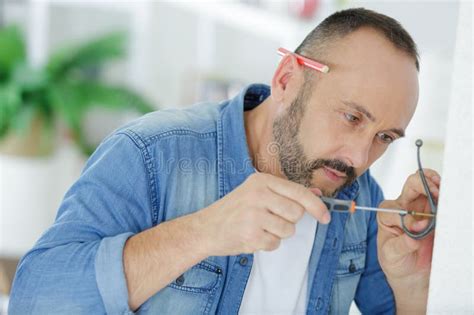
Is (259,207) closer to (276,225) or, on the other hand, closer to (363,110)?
(276,225)

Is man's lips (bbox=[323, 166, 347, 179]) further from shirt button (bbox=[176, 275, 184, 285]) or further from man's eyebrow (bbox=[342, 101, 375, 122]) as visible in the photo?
shirt button (bbox=[176, 275, 184, 285])

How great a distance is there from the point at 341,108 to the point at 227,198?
0.29 metres

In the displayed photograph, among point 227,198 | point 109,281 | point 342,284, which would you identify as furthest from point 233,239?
point 342,284

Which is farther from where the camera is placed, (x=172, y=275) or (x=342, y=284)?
(x=342, y=284)

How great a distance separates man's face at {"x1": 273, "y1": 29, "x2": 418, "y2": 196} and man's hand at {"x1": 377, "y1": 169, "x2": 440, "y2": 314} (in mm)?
85

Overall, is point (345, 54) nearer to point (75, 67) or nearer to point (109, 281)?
point (109, 281)

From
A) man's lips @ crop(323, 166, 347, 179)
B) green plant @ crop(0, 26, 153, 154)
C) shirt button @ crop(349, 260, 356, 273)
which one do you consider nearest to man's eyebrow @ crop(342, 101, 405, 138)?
man's lips @ crop(323, 166, 347, 179)

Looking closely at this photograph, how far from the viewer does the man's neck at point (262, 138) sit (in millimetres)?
1432

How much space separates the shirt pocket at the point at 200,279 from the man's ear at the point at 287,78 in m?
0.33

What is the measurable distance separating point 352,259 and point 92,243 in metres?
0.50

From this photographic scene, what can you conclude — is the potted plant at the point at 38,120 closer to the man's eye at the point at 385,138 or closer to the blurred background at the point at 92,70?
the blurred background at the point at 92,70

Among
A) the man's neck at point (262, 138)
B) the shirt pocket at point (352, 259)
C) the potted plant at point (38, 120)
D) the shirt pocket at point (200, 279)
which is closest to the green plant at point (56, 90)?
the potted plant at point (38, 120)

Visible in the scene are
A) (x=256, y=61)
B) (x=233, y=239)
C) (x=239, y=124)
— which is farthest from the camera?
(x=256, y=61)

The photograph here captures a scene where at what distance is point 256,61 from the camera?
4539mm
